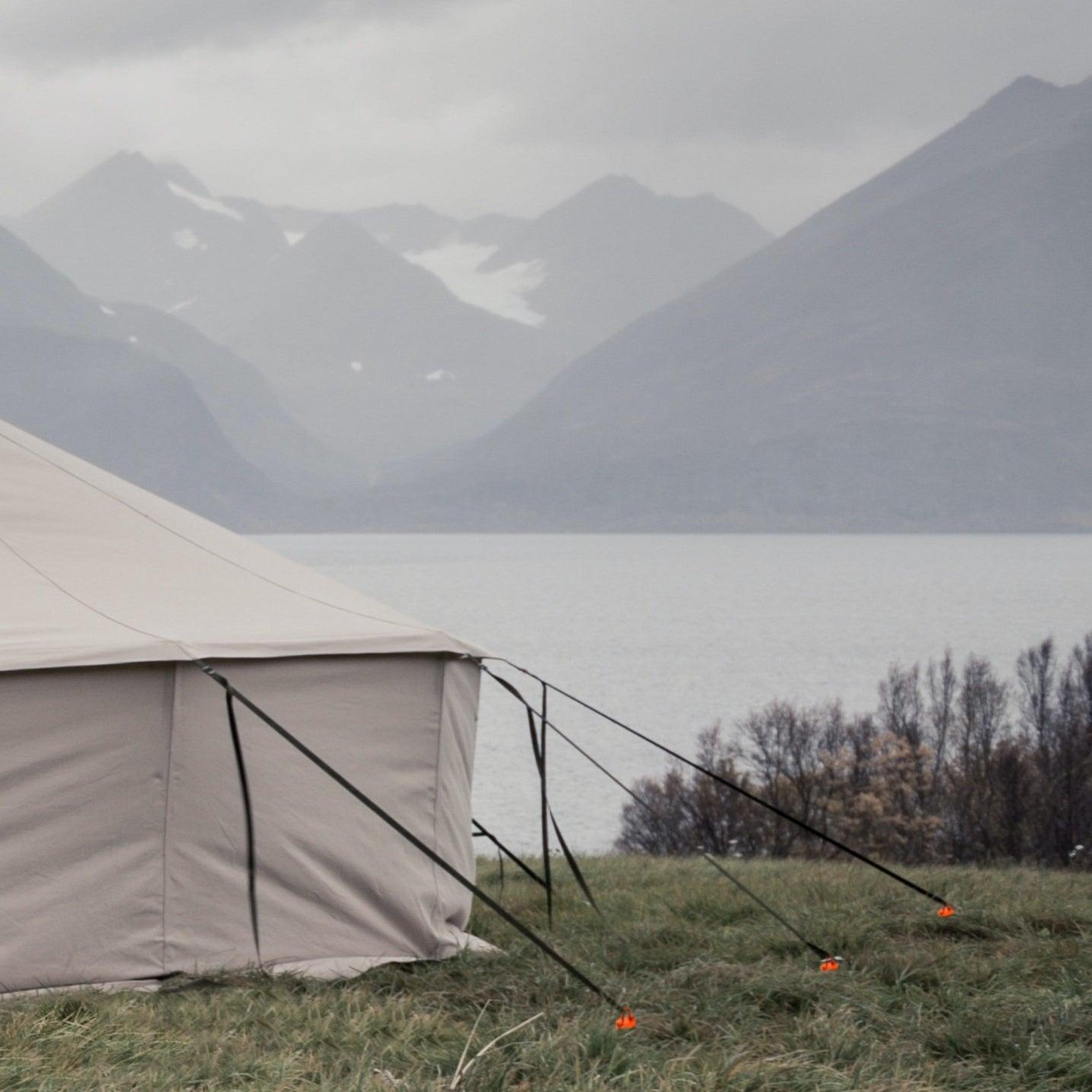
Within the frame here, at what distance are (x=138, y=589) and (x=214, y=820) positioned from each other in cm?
115

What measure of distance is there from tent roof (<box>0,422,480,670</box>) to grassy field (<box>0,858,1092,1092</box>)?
1287 mm

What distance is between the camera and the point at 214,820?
570 centimetres

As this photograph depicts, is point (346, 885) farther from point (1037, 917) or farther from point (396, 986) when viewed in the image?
point (1037, 917)

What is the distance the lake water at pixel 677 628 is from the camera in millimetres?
47375

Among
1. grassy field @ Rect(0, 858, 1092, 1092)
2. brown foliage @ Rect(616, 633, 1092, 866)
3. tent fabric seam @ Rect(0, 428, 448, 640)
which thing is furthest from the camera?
brown foliage @ Rect(616, 633, 1092, 866)

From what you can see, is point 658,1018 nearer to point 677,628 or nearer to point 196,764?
point 196,764

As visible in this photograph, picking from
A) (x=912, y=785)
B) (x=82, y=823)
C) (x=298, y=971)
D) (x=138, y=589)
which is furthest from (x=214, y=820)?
(x=912, y=785)

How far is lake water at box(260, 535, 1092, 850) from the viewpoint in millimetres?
47375

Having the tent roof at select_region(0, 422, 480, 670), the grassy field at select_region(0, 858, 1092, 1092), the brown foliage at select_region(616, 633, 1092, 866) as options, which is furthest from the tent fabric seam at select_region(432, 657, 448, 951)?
the brown foliage at select_region(616, 633, 1092, 866)

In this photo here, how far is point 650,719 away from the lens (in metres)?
52.0

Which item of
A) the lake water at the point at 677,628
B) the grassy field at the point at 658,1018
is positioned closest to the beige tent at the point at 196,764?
the grassy field at the point at 658,1018

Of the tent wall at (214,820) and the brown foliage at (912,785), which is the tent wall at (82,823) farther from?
the brown foliage at (912,785)

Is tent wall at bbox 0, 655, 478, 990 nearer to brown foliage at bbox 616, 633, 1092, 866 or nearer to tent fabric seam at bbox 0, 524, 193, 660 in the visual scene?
tent fabric seam at bbox 0, 524, 193, 660

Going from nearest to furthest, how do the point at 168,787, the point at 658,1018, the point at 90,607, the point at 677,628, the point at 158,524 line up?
the point at 658,1018 → the point at 168,787 → the point at 90,607 → the point at 158,524 → the point at 677,628
